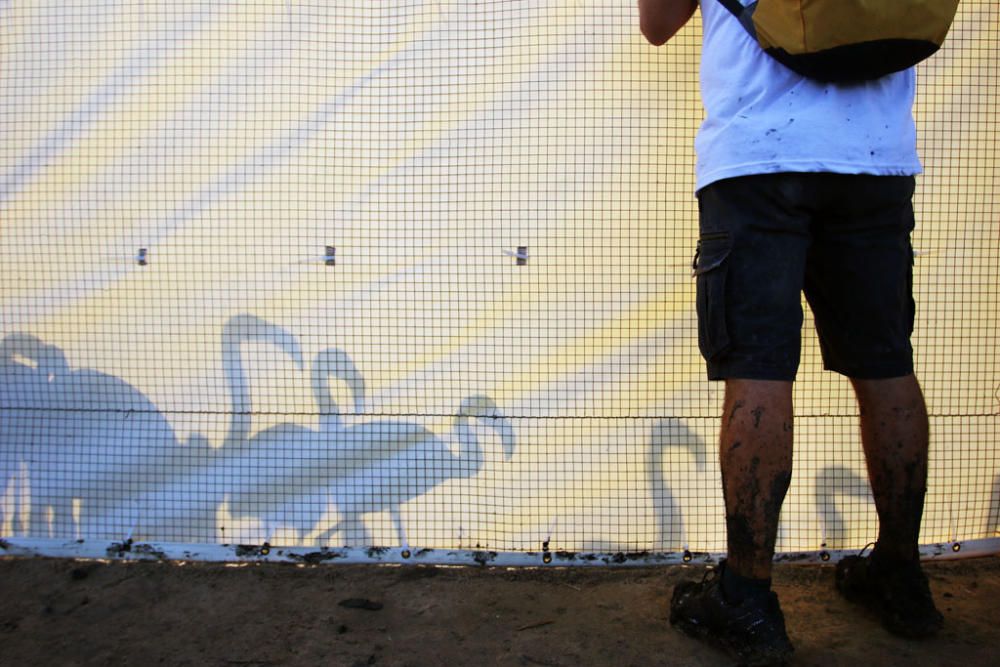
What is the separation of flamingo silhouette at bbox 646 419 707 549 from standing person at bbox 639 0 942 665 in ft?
1.66

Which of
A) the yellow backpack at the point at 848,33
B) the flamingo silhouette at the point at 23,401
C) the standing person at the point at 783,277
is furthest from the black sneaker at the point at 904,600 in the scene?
the flamingo silhouette at the point at 23,401

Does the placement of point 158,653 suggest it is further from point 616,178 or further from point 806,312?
point 806,312

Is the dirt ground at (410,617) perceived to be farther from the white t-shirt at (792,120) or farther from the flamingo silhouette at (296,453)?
the white t-shirt at (792,120)

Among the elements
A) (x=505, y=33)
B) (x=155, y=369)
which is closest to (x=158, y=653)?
(x=155, y=369)

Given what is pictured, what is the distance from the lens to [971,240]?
2.37m

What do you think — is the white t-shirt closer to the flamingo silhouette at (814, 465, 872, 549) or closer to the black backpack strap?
the black backpack strap

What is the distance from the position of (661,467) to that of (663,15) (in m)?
1.29

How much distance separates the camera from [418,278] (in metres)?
2.40

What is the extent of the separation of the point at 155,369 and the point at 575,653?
155cm

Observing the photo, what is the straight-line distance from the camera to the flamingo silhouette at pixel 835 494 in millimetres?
2363

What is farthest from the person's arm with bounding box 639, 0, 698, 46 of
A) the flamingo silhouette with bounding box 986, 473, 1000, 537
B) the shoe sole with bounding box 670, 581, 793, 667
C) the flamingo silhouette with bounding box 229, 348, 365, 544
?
the flamingo silhouette with bounding box 986, 473, 1000, 537

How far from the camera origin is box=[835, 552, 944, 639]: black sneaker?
6.05ft

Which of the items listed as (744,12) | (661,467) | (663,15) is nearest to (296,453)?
(661,467)

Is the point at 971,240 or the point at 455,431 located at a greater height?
the point at 971,240
